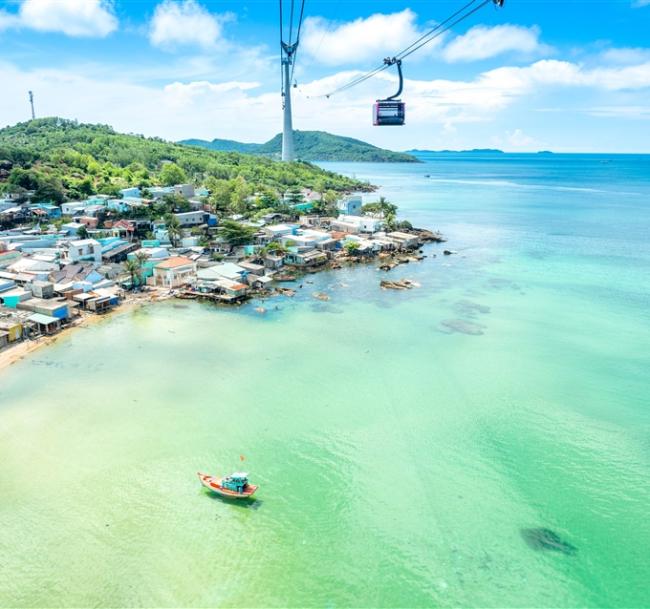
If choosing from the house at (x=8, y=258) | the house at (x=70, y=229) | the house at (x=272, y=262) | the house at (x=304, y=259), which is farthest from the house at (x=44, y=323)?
the house at (x=304, y=259)

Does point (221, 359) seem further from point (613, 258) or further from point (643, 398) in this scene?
point (613, 258)

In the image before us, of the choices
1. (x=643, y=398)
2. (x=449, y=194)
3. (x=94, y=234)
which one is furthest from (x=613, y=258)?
(x=449, y=194)

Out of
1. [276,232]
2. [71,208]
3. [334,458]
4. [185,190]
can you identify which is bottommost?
[334,458]

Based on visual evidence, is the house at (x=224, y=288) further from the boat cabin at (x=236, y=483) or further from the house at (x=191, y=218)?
the boat cabin at (x=236, y=483)

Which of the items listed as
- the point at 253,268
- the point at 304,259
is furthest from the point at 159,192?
the point at 253,268

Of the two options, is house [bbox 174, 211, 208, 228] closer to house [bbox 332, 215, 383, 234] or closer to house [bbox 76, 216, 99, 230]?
house [bbox 76, 216, 99, 230]

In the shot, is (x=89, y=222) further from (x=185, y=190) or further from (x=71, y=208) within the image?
(x=185, y=190)
